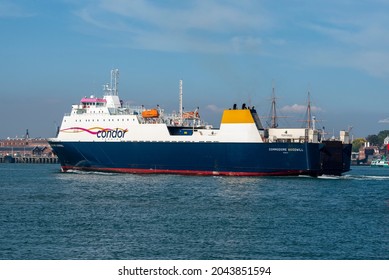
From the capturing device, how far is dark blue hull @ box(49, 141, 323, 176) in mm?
54312

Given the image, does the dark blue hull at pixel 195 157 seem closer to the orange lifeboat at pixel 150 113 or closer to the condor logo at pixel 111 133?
→ the condor logo at pixel 111 133

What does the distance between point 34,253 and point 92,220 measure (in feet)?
24.9

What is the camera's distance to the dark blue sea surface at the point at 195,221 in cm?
2289

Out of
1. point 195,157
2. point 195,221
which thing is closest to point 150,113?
point 195,157

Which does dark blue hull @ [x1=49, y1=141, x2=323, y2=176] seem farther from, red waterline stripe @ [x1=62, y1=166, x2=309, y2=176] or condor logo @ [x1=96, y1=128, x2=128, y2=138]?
condor logo @ [x1=96, y1=128, x2=128, y2=138]

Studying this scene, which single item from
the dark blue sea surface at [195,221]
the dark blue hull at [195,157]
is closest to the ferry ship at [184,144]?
the dark blue hull at [195,157]

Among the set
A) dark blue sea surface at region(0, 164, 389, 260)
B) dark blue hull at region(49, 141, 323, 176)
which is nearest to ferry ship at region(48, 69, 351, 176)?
dark blue hull at region(49, 141, 323, 176)

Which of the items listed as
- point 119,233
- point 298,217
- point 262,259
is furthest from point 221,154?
point 262,259

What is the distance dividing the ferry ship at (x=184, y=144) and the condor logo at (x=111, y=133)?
8cm

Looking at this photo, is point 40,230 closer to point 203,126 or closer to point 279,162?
point 279,162

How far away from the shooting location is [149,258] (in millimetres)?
21594

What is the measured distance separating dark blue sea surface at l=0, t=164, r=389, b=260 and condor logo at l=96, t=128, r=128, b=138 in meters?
12.8

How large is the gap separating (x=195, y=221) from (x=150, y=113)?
109 ft

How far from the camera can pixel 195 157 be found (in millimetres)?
57750
